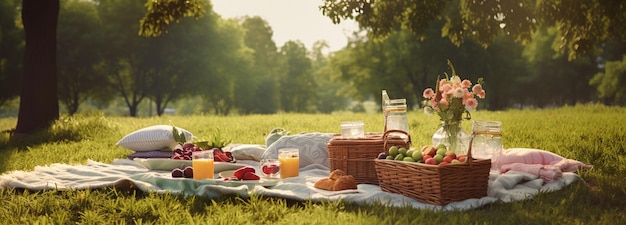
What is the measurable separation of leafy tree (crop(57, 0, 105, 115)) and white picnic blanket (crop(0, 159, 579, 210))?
91.8 ft

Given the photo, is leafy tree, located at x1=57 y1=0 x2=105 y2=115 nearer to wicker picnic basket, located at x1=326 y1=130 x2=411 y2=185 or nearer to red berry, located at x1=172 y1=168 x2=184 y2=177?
red berry, located at x1=172 y1=168 x2=184 y2=177

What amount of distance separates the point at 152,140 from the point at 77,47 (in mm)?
27123

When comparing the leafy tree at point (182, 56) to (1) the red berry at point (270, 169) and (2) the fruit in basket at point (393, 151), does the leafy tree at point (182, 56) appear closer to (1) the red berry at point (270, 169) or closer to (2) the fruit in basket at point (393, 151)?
(1) the red berry at point (270, 169)

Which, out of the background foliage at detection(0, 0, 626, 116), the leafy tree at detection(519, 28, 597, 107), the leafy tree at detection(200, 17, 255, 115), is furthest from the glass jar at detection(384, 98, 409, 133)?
the leafy tree at detection(519, 28, 597, 107)

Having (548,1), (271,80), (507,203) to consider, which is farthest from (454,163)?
(271,80)

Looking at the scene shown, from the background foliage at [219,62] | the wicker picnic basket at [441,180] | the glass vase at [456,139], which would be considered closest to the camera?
the wicker picnic basket at [441,180]

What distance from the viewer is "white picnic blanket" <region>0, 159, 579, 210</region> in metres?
4.88

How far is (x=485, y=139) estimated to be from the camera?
5.62 metres

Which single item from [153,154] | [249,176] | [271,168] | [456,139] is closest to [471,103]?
[456,139]

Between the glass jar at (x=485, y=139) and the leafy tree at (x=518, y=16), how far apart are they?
7.01m

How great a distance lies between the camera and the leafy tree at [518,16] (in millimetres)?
11695

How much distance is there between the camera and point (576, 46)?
12.0 metres

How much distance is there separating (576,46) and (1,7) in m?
31.5

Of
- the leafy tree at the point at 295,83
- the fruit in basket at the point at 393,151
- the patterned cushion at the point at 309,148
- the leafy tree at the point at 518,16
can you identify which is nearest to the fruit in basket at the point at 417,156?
the fruit in basket at the point at 393,151
